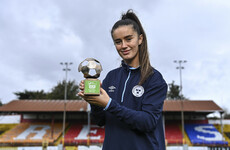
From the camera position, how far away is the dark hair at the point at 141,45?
5.06ft

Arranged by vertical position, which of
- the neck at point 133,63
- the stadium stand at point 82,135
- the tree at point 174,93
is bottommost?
the stadium stand at point 82,135

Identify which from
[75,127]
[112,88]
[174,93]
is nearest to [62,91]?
[75,127]

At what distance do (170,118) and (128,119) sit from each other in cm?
2751

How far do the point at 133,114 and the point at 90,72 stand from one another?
0.44 m

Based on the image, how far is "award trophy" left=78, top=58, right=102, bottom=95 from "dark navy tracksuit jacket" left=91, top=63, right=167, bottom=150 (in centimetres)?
16

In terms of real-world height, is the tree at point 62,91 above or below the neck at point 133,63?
below

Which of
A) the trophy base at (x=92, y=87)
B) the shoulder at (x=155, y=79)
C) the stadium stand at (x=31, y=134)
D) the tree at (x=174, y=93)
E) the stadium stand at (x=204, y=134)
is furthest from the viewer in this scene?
the tree at (x=174, y=93)

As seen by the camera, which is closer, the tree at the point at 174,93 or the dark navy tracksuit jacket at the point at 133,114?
the dark navy tracksuit jacket at the point at 133,114

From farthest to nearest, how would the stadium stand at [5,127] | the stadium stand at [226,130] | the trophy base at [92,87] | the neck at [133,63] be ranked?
the stadium stand at [5,127]
the stadium stand at [226,130]
the neck at [133,63]
the trophy base at [92,87]

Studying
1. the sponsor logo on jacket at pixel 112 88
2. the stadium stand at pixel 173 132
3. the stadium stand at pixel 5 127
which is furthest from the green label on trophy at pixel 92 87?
the stadium stand at pixel 5 127

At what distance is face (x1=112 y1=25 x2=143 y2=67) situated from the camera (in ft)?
5.24

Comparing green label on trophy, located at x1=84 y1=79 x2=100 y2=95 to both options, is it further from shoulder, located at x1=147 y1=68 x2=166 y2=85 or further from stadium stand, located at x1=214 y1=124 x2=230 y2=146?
stadium stand, located at x1=214 y1=124 x2=230 y2=146

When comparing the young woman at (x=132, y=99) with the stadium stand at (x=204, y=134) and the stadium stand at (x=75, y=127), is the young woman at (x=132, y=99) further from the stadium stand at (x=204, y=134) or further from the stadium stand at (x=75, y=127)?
the stadium stand at (x=204, y=134)

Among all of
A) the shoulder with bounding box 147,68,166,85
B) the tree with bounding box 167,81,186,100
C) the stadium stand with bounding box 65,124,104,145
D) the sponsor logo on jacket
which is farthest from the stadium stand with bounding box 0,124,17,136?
the tree with bounding box 167,81,186,100
